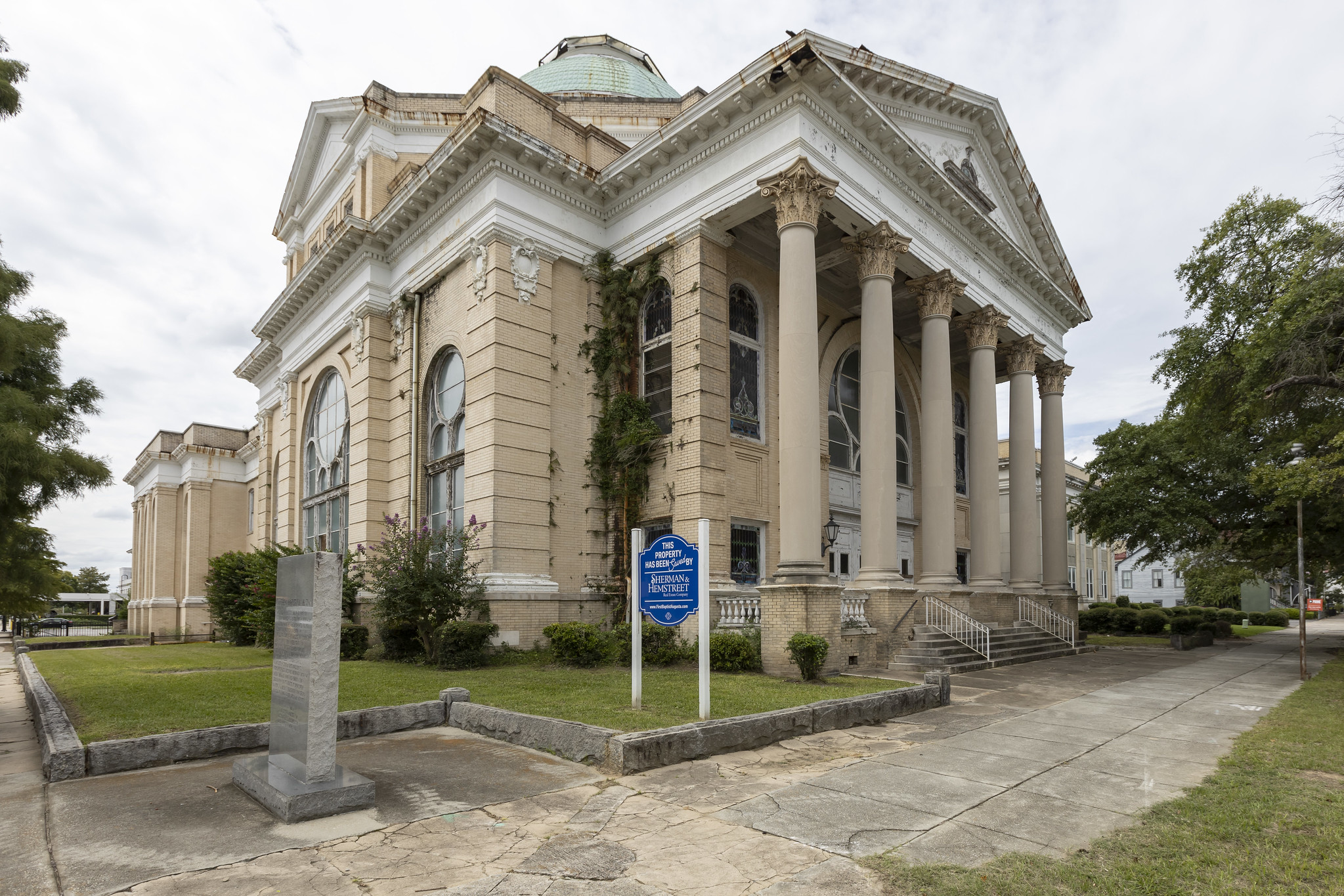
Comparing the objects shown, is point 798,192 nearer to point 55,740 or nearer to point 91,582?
point 55,740

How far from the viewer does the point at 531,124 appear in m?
20.6

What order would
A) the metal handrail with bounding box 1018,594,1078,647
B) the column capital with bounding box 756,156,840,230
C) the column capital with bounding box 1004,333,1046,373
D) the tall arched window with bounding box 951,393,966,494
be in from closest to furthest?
the column capital with bounding box 756,156,840,230, the metal handrail with bounding box 1018,594,1078,647, the column capital with bounding box 1004,333,1046,373, the tall arched window with bounding box 951,393,966,494

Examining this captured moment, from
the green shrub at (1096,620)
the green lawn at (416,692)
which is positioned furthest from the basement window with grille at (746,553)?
the green shrub at (1096,620)

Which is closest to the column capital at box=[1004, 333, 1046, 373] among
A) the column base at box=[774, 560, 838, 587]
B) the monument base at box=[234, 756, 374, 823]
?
the column base at box=[774, 560, 838, 587]

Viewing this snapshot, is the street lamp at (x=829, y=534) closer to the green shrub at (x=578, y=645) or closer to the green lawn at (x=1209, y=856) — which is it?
the green shrub at (x=578, y=645)

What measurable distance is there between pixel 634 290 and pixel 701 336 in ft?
10.7

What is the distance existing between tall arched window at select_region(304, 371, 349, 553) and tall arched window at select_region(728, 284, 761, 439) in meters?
13.4

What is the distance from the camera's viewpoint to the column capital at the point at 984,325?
934 inches

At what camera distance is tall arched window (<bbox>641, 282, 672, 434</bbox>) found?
20.0 m

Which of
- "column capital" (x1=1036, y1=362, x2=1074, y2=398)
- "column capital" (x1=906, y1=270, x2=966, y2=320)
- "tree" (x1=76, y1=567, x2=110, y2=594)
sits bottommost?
"tree" (x1=76, y1=567, x2=110, y2=594)

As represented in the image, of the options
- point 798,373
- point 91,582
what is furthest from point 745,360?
point 91,582

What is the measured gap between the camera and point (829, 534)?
842 inches

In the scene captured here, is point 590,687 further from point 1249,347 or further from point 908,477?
point 908,477

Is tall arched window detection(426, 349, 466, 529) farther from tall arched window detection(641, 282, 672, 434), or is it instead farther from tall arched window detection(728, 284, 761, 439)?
tall arched window detection(728, 284, 761, 439)
